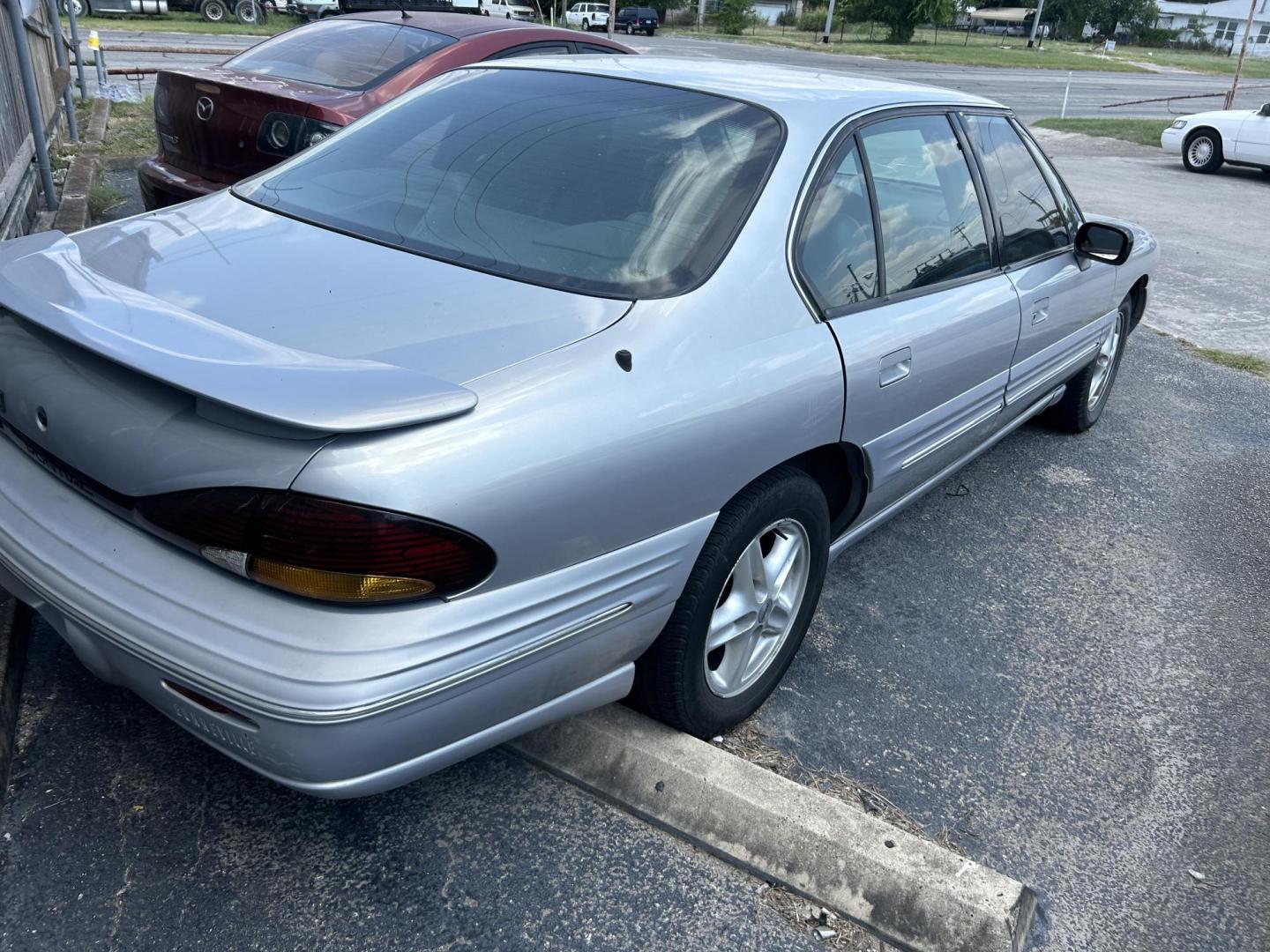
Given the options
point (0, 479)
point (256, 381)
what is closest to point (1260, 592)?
point (256, 381)

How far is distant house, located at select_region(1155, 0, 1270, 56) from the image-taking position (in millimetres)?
76438

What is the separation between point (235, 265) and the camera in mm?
2352

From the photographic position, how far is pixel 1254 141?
51.4 ft

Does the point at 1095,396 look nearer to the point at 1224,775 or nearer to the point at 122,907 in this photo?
the point at 1224,775

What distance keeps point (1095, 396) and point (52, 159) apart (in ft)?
27.3

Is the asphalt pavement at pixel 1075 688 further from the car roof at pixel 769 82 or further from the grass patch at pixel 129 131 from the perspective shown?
the grass patch at pixel 129 131

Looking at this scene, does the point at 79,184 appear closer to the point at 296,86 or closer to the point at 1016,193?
the point at 296,86

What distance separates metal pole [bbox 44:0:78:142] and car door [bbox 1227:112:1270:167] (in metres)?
15.7

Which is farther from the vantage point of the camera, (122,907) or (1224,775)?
(1224,775)

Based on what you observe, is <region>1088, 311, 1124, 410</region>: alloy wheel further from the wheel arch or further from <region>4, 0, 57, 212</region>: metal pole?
<region>4, 0, 57, 212</region>: metal pole

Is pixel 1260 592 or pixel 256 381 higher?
pixel 256 381

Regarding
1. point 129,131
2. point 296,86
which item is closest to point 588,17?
point 129,131

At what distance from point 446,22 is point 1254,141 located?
557 inches

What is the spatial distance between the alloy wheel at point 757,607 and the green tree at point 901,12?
5817 cm
